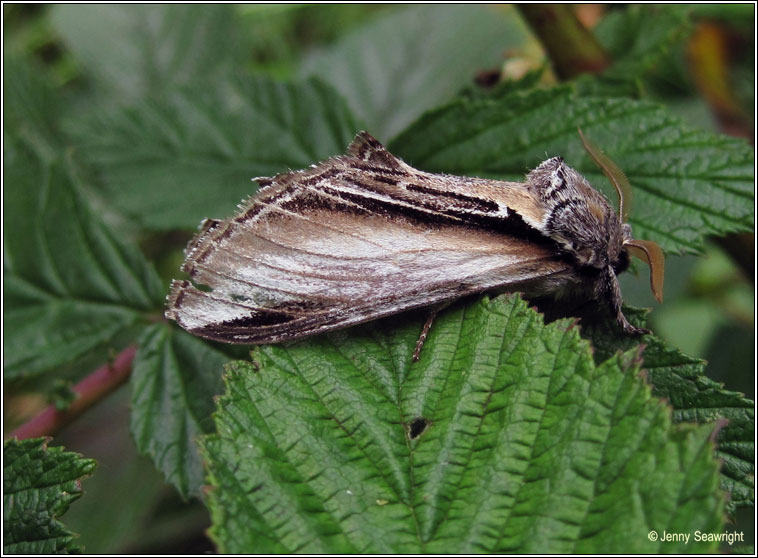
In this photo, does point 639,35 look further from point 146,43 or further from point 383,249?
point 146,43

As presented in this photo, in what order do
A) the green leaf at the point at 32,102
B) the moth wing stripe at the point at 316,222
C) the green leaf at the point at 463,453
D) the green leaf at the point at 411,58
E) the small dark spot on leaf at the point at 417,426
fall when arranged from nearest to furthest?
1. the green leaf at the point at 463,453
2. the small dark spot on leaf at the point at 417,426
3. the moth wing stripe at the point at 316,222
4. the green leaf at the point at 32,102
5. the green leaf at the point at 411,58

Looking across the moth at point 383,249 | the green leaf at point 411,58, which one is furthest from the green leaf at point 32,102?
the moth at point 383,249

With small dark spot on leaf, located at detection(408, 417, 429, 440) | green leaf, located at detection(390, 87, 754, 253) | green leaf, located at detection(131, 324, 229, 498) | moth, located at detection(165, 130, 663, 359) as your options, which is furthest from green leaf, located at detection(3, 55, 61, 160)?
small dark spot on leaf, located at detection(408, 417, 429, 440)

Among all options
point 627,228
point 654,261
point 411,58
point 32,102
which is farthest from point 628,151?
point 32,102

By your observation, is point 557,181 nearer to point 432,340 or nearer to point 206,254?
point 432,340

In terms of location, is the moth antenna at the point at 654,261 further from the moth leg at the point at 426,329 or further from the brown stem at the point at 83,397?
the brown stem at the point at 83,397

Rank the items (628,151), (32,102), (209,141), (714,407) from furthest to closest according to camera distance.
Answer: (32,102)
(209,141)
(628,151)
(714,407)

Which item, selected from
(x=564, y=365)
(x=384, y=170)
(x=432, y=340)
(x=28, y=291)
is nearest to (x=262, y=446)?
(x=432, y=340)
